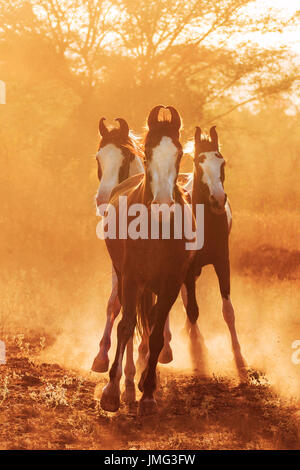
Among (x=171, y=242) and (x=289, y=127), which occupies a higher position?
(x=289, y=127)

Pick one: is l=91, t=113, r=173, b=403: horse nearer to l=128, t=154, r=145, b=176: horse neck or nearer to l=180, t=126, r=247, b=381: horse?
l=128, t=154, r=145, b=176: horse neck

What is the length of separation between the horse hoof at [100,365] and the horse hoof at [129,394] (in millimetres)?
1139

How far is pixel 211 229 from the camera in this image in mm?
7727

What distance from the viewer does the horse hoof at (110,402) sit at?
5609mm

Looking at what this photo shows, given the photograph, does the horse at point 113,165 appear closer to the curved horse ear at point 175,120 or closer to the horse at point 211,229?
the horse at point 211,229

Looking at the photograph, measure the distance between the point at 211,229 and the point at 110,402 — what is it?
278 centimetres

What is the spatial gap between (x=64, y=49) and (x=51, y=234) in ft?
19.5

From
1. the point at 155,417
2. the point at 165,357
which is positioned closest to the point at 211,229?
the point at 165,357

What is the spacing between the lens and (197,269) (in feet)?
25.8

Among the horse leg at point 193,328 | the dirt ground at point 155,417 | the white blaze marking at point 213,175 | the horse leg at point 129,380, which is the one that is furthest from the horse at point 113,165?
the horse leg at point 129,380

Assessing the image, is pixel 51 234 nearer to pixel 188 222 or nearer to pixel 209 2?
pixel 209 2

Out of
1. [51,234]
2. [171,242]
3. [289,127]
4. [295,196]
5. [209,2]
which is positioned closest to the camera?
[171,242]

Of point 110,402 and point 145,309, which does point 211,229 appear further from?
point 110,402

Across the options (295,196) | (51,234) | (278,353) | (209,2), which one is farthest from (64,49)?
(278,353)
